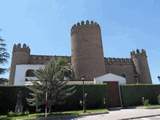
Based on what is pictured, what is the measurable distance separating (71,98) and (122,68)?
25.2 meters

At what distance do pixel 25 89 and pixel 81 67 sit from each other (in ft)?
51.6

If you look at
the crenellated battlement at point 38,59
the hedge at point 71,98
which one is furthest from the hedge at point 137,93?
the crenellated battlement at point 38,59

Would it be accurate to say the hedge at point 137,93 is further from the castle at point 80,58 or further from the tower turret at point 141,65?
the tower turret at point 141,65

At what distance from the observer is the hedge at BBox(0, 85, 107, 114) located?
822 inches

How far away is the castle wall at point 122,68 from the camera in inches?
1742

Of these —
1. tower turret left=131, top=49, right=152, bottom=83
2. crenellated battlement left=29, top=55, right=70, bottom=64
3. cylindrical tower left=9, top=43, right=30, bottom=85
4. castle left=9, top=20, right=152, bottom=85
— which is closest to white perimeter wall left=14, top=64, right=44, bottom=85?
castle left=9, top=20, right=152, bottom=85

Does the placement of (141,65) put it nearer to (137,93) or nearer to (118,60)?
(118,60)

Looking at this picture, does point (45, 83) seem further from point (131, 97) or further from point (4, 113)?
point (131, 97)

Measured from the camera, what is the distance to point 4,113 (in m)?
20.1

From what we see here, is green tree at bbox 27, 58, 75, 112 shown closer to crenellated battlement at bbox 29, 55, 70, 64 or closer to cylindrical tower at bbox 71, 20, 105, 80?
cylindrical tower at bbox 71, 20, 105, 80

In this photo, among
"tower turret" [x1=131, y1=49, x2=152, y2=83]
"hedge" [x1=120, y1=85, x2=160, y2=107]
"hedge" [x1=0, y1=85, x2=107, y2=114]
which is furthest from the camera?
"tower turret" [x1=131, y1=49, x2=152, y2=83]

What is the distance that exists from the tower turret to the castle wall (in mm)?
1171

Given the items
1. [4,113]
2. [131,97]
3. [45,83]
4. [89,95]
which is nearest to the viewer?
[45,83]

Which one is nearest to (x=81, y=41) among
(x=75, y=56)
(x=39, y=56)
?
(x=75, y=56)
